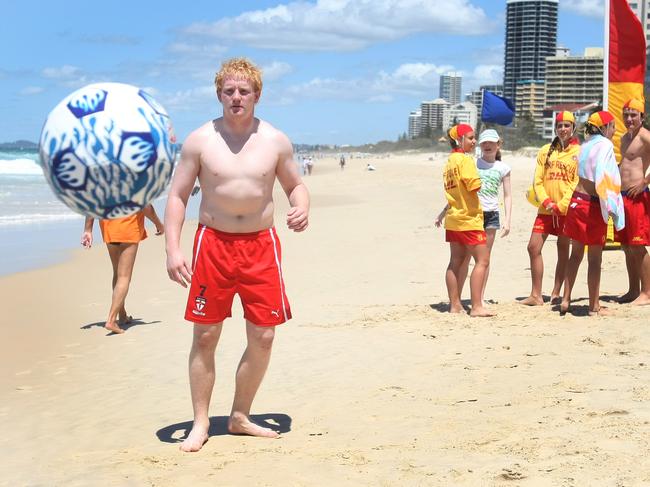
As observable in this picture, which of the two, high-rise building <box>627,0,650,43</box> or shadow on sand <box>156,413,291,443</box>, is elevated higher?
high-rise building <box>627,0,650,43</box>

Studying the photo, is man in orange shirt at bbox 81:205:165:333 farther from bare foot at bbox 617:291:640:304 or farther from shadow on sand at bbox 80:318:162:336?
bare foot at bbox 617:291:640:304

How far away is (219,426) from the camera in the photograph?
16.6 feet

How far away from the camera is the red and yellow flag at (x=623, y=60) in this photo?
416 inches

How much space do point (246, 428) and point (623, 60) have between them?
25.9ft

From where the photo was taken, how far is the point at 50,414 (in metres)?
5.56

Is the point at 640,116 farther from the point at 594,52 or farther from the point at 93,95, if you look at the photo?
the point at 594,52

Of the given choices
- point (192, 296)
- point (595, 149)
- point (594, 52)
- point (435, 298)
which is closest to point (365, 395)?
point (192, 296)

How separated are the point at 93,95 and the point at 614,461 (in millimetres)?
2918

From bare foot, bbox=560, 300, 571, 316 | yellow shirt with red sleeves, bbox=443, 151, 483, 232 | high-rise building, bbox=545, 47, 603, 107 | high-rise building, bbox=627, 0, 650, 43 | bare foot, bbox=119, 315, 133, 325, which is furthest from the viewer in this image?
high-rise building, bbox=545, 47, 603, 107

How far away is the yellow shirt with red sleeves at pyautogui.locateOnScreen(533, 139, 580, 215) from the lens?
804cm

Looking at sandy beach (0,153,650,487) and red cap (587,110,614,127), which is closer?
sandy beach (0,153,650,487)

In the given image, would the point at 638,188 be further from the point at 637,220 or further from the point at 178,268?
the point at 178,268

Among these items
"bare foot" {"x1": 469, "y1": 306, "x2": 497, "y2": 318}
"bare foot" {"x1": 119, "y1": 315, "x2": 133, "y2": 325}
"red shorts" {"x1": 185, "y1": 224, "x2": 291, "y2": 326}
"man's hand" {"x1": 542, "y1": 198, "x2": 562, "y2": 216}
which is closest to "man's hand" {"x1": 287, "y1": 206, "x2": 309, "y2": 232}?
"red shorts" {"x1": 185, "y1": 224, "x2": 291, "y2": 326}

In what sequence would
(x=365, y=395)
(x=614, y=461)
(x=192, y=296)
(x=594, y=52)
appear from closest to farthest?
1. (x=614, y=461)
2. (x=192, y=296)
3. (x=365, y=395)
4. (x=594, y=52)
